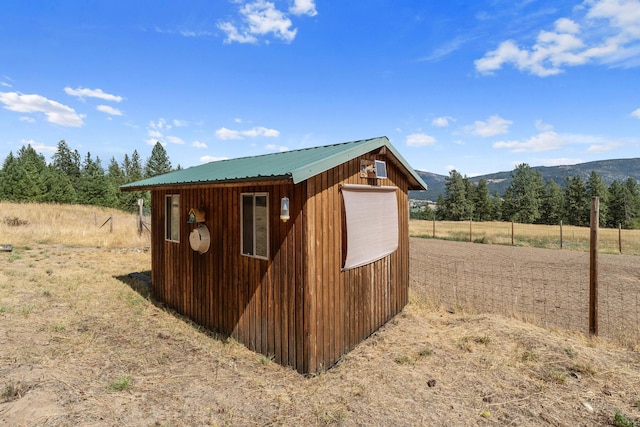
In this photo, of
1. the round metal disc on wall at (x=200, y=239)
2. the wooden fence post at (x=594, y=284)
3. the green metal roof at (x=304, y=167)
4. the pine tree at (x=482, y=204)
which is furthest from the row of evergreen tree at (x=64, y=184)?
the pine tree at (x=482, y=204)

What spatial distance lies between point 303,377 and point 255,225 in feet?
6.95

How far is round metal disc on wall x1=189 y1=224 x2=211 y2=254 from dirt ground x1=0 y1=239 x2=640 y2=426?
144cm

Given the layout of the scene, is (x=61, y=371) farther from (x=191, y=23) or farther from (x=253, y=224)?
(x=191, y=23)

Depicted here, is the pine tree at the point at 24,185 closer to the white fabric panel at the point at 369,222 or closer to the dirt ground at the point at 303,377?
the dirt ground at the point at 303,377

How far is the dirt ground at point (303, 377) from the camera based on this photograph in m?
3.08

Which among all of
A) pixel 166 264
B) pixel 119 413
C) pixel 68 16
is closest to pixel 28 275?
pixel 166 264

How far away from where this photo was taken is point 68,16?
8922 millimetres

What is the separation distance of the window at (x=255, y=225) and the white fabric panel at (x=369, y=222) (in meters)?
1.15

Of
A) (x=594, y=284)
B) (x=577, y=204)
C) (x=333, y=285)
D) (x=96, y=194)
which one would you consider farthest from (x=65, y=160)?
(x=577, y=204)

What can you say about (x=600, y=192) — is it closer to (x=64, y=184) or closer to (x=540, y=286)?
(x=540, y=286)

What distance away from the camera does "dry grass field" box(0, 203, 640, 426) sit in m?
3.08

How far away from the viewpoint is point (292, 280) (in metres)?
4.14

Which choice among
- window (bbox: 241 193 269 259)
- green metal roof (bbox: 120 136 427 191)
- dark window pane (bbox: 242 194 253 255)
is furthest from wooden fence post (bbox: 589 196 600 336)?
dark window pane (bbox: 242 194 253 255)

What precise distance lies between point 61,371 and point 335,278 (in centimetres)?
345
